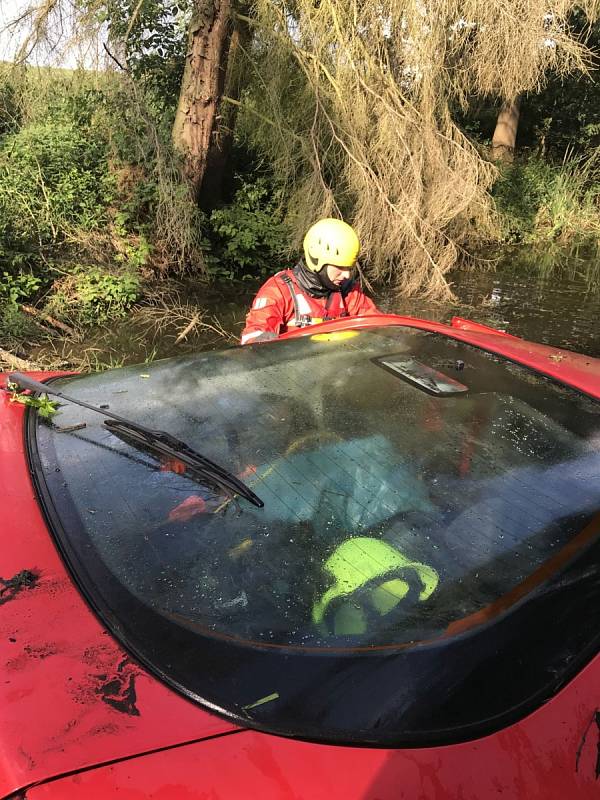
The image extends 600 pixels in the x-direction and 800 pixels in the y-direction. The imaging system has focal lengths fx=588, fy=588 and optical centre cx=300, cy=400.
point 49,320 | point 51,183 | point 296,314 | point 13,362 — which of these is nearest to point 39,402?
point 296,314

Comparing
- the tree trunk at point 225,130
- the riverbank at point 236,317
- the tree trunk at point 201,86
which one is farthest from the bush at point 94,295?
the tree trunk at point 225,130

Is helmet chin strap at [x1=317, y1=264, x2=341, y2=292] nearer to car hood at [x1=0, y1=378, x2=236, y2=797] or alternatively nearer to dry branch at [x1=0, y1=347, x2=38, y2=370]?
dry branch at [x1=0, y1=347, x2=38, y2=370]

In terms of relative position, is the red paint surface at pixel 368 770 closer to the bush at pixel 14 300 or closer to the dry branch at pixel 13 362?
the dry branch at pixel 13 362

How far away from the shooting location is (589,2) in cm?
699

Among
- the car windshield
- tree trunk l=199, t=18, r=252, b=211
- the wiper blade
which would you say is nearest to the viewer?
the car windshield

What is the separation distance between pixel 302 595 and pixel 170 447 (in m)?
0.60

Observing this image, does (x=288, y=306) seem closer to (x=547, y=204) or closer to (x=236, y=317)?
(x=236, y=317)

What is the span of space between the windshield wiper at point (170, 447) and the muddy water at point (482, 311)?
4.41m

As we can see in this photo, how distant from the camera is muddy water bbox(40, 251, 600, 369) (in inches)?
265

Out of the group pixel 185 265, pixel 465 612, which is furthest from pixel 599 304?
pixel 465 612

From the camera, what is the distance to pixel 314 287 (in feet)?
13.8

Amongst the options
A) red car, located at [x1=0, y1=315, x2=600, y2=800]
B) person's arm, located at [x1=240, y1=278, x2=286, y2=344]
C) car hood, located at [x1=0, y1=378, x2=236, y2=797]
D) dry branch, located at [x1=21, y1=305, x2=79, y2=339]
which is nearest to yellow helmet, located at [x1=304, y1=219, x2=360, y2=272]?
person's arm, located at [x1=240, y1=278, x2=286, y2=344]

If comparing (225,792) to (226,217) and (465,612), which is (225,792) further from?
(226,217)

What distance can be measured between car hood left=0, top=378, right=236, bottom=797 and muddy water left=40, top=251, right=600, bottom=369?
5.16m
